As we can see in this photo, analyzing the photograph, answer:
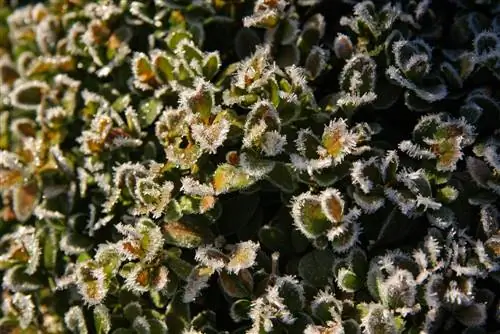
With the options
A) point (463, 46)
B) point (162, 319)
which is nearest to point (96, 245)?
point (162, 319)

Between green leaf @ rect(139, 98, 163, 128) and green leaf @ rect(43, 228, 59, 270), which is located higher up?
green leaf @ rect(139, 98, 163, 128)

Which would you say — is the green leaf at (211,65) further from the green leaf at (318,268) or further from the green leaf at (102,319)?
the green leaf at (102,319)

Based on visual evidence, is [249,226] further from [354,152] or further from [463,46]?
[463,46]

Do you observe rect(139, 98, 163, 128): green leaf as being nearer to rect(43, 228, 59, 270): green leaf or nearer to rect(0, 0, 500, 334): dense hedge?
rect(0, 0, 500, 334): dense hedge

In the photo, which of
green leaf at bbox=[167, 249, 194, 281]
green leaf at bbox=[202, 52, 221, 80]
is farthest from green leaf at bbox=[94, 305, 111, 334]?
green leaf at bbox=[202, 52, 221, 80]

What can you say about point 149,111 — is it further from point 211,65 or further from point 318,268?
point 318,268

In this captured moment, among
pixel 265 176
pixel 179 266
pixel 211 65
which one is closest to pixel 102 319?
pixel 179 266

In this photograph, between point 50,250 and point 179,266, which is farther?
point 50,250
